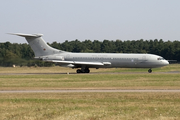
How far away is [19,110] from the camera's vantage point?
60.3 ft

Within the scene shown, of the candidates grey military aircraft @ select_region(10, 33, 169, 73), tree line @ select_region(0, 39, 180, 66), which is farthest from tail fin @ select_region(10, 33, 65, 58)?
tree line @ select_region(0, 39, 180, 66)

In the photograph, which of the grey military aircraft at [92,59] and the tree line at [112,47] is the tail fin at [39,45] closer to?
the grey military aircraft at [92,59]

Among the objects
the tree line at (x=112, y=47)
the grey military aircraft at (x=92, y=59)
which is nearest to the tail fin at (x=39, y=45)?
the grey military aircraft at (x=92, y=59)

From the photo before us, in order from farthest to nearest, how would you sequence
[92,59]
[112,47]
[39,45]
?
1. [112,47]
2. [39,45]
3. [92,59]

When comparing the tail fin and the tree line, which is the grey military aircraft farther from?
the tree line

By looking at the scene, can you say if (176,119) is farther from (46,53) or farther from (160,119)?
(46,53)

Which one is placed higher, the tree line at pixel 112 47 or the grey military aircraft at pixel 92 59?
the tree line at pixel 112 47

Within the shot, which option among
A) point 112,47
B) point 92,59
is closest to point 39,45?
point 92,59

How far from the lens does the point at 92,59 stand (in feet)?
201

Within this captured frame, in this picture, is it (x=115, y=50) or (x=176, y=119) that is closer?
(x=176, y=119)

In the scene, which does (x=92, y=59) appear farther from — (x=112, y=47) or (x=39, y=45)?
(x=112, y=47)

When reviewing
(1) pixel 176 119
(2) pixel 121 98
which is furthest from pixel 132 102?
(1) pixel 176 119

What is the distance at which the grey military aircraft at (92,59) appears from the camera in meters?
59.4

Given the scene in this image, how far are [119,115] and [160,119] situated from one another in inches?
74.0
